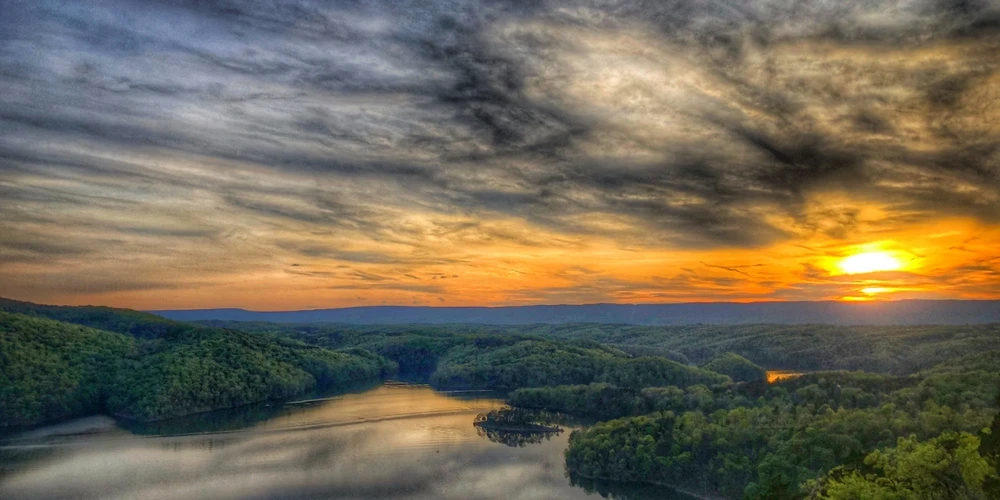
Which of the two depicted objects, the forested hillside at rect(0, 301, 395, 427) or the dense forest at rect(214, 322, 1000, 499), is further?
the forested hillside at rect(0, 301, 395, 427)

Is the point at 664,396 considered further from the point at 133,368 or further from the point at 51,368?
the point at 51,368

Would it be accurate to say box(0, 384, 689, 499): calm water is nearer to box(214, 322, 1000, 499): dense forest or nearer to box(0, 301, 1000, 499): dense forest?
box(214, 322, 1000, 499): dense forest

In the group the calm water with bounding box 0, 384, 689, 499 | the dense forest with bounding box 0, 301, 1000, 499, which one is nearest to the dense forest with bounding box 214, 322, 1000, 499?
the dense forest with bounding box 0, 301, 1000, 499

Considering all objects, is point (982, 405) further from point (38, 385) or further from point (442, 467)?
point (38, 385)

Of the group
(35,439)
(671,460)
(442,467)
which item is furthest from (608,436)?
(35,439)

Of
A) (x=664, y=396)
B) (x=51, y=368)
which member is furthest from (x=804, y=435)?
(x=51, y=368)

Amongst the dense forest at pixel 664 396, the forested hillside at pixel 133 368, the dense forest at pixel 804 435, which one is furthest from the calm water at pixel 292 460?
the forested hillside at pixel 133 368
